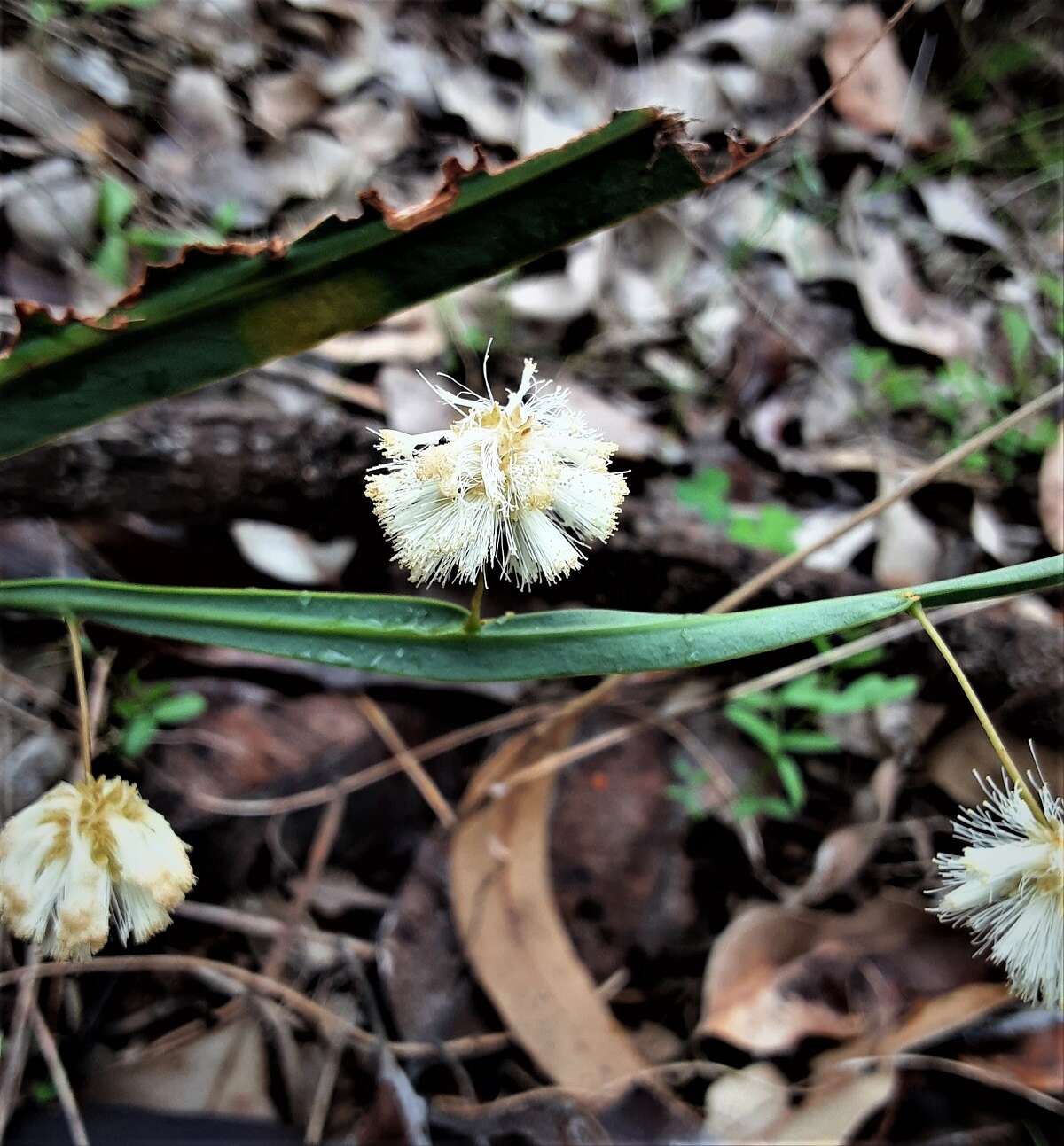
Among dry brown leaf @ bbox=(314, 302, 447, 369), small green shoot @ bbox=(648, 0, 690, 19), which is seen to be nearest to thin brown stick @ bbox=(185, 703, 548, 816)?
dry brown leaf @ bbox=(314, 302, 447, 369)

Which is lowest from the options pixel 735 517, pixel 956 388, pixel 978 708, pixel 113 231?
pixel 978 708

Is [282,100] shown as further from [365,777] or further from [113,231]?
[365,777]

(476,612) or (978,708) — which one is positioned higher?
(476,612)

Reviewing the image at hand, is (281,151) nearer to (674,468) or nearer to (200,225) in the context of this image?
(200,225)

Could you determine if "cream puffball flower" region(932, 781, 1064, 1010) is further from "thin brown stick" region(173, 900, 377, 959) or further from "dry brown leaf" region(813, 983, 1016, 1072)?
"thin brown stick" region(173, 900, 377, 959)

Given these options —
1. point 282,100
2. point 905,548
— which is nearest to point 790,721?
point 905,548

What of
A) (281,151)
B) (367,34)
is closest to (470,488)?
(281,151)

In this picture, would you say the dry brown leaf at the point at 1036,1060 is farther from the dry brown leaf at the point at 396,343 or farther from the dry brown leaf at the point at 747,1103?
the dry brown leaf at the point at 396,343
